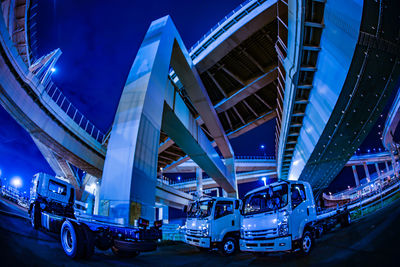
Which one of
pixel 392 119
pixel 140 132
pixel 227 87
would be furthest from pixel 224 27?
pixel 392 119

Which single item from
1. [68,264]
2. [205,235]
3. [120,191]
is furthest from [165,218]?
[68,264]

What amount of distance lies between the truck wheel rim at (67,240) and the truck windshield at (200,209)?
5604mm

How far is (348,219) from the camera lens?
34.9 feet

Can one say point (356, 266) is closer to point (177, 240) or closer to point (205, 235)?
point (205, 235)

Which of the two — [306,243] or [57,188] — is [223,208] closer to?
[306,243]

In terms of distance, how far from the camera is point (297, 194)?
6961mm

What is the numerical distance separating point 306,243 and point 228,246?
336 centimetres

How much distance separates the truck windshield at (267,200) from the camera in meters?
6.71

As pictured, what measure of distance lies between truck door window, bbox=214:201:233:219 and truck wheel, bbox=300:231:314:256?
341 cm

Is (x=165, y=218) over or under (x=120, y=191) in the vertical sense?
under

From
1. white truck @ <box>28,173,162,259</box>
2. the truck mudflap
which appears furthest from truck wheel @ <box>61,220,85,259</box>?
the truck mudflap

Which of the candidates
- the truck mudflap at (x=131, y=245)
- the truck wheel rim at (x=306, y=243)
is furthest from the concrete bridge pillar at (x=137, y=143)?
the truck wheel rim at (x=306, y=243)

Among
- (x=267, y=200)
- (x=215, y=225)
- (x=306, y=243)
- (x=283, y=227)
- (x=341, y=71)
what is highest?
(x=341, y=71)

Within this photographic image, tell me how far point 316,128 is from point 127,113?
13.4 meters
